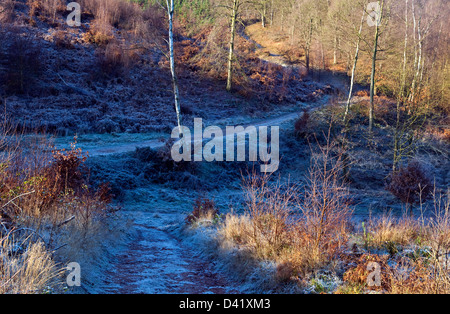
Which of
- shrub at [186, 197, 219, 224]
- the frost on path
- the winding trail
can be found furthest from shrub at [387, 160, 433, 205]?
the frost on path

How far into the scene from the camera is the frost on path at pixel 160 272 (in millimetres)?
5332

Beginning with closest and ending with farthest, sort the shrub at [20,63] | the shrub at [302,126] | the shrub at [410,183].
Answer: the shrub at [410,183]
the shrub at [20,63]
the shrub at [302,126]

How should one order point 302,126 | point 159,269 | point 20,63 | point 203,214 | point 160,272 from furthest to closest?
point 302,126 < point 20,63 < point 203,214 < point 159,269 < point 160,272

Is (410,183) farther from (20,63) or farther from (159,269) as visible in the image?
(20,63)

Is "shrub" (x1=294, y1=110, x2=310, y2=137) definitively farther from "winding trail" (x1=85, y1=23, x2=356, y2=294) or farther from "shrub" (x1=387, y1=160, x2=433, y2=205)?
"winding trail" (x1=85, y1=23, x2=356, y2=294)

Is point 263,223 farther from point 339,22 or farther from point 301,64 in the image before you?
point 301,64

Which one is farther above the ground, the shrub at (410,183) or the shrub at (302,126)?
the shrub at (302,126)

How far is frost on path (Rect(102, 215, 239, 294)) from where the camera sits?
533 centimetres

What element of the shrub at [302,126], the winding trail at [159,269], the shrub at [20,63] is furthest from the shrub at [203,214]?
the shrub at [20,63]

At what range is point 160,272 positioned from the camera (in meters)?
6.16

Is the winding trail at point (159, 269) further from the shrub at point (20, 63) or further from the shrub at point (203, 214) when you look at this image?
the shrub at point (20, 63)

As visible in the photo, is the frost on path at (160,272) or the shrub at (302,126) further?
the shrub at (302,126)

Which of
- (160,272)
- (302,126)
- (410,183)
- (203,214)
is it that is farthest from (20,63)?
(410,183)

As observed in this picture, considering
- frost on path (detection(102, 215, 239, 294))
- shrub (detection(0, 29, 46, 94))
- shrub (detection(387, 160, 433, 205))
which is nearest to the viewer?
frost on path (detection(102, 215, 239, 294))
